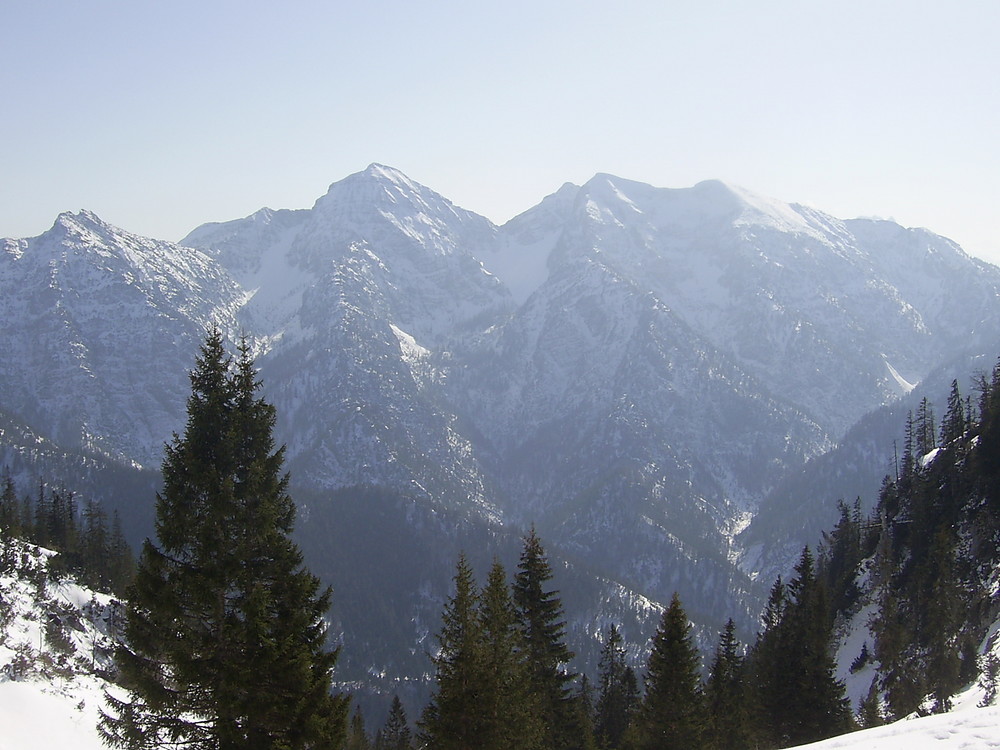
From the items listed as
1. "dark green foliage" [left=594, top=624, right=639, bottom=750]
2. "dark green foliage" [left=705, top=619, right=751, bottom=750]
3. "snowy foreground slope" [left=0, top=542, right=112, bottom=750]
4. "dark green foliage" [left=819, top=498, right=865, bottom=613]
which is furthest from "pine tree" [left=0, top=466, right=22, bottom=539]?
"dark green foliage" [left=819, top=498, right=865, bottom=613]

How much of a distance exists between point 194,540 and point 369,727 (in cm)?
18116

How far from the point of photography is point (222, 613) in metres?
20.8

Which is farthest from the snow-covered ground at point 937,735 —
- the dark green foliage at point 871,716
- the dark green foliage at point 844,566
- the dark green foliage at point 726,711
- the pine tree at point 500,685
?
the dark green foliage at point 844,566

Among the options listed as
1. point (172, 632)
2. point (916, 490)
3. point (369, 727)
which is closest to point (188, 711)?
point (172, 632)

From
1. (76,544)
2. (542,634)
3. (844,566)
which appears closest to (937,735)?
(542,634)

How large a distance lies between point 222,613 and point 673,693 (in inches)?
1023

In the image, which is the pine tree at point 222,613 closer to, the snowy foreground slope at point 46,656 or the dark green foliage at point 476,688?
the snowy foreground slope at point 46,656

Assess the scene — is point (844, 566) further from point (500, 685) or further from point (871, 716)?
point (500, 685)

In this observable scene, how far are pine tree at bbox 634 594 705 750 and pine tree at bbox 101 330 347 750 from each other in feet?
73.1

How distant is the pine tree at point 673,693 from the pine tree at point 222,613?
73.1 ft

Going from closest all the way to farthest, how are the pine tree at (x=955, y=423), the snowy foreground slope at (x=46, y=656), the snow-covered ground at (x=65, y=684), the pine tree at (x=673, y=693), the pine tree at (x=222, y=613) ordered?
the pine tree at (x=222, y=613) < the snow-covered ground at (x=65, y=684) < the pine tree at (x=673, y=693) < the snowy foreground slope at (x=46, y=656) < the pine tree at (x=955, y=423)

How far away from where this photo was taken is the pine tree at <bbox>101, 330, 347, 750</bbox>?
66.3 feet

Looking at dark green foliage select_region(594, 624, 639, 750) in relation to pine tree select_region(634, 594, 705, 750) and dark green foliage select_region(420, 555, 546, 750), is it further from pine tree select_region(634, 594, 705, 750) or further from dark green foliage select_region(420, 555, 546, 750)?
dark green foliage select_region(420, 555, 546, 750)

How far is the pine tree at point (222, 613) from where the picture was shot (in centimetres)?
2022
